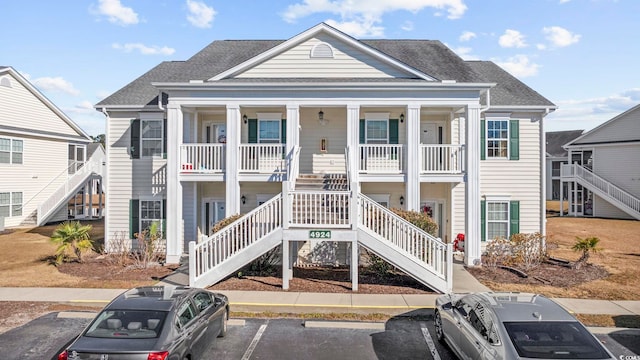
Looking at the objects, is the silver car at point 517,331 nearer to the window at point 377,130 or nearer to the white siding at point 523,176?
the window at point 377,130

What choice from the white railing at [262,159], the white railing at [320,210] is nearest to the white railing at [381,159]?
the white railing at [262,159]

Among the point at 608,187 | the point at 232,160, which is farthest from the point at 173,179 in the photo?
the point at 608,187

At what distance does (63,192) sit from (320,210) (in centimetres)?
2229

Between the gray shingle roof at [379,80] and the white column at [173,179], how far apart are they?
194 centimetres

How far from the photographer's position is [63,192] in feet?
86.8

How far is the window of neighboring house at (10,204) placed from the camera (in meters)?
23.9

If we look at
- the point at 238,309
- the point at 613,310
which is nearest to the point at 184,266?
the point at 238,309

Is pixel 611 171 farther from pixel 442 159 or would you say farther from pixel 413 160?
pixel 413 160

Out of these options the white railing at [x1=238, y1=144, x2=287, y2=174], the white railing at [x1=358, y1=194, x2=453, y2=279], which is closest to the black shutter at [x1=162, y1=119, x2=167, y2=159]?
the white railing at [x1=238, y1=144, x2=287, y2=174]

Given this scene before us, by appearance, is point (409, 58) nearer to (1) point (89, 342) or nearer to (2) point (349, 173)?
(2) point (349, 173)

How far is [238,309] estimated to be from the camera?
9844 mm

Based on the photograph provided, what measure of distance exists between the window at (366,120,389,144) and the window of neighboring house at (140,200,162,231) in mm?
9020

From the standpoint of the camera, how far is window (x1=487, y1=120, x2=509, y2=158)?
16562 millimetres

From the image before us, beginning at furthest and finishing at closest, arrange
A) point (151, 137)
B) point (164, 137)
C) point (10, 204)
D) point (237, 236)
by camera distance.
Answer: point (10, 204) < point (151, 137) < point (164, 137) < point (237, 236)
